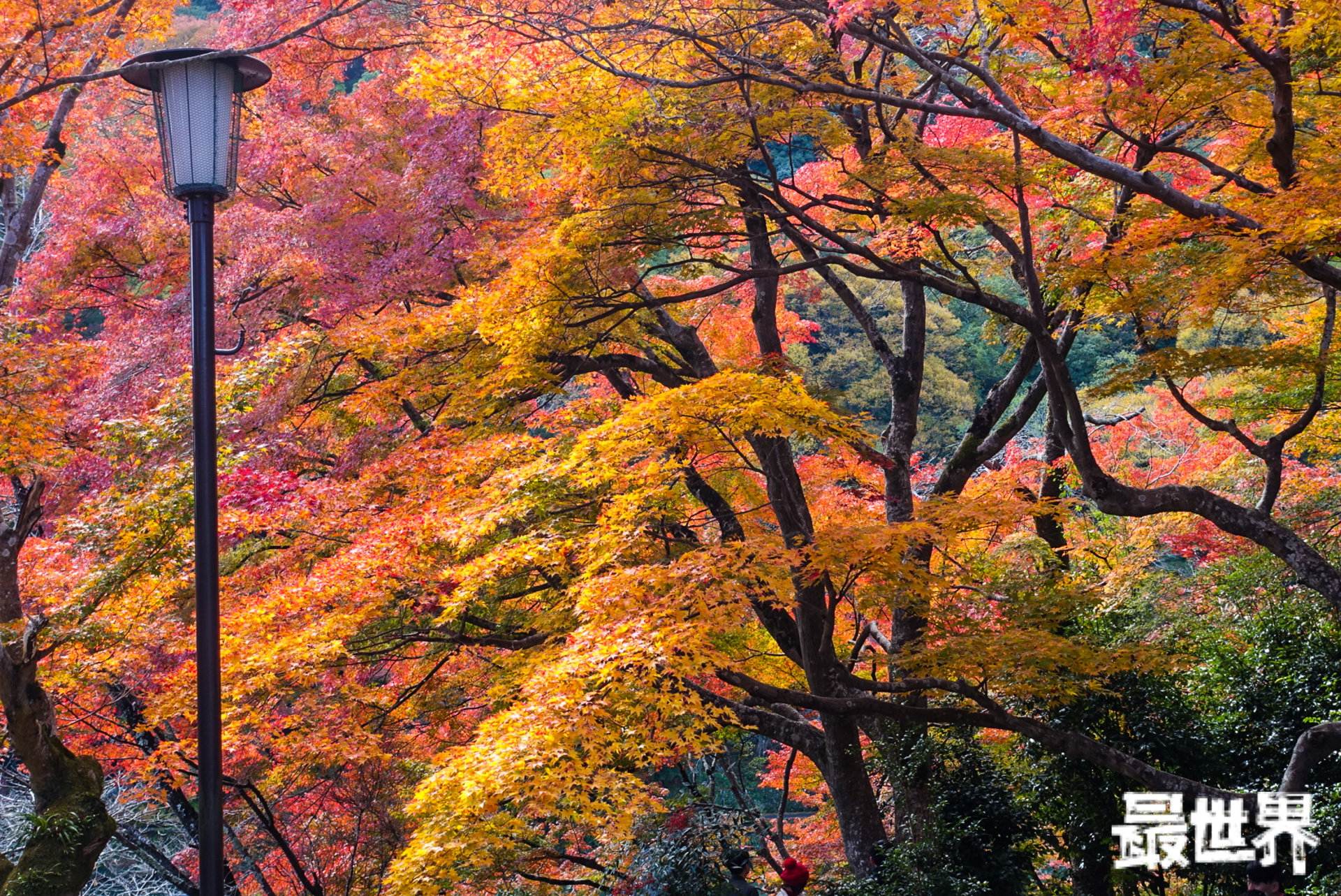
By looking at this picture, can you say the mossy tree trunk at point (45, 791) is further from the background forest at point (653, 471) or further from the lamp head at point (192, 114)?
the lamp head at point (192, 114)

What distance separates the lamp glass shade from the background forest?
2.45 metres

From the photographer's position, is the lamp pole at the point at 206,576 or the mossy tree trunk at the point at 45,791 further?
the mossy tree trunk at the point at 45,791

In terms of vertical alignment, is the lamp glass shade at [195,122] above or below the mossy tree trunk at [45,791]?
above

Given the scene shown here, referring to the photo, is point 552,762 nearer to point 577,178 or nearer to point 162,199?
point 577,178

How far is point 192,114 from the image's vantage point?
3076mm

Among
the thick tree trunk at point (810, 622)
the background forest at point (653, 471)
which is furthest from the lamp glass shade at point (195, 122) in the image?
the thick tree trunk at point (810, 622)

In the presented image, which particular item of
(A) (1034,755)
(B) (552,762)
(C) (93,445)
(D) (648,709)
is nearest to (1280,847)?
(A) (1034,755)

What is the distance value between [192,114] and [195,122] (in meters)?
0.02

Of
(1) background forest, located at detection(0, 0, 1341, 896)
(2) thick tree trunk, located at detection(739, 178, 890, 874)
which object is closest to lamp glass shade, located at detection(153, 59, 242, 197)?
(1) background forest, located at detection(0, 0, 1341, 896)

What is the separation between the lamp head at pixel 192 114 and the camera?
3066 mm

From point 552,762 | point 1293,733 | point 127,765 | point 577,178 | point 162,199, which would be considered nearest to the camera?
point 552,762

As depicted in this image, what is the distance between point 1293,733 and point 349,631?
242 inches

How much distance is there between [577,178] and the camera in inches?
285

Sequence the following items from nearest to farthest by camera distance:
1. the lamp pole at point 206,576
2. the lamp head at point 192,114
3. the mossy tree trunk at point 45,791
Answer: the lamp pole at point 206,576 → the lamp head at point 192,114 → the mossy tree trunk at point 45,791
